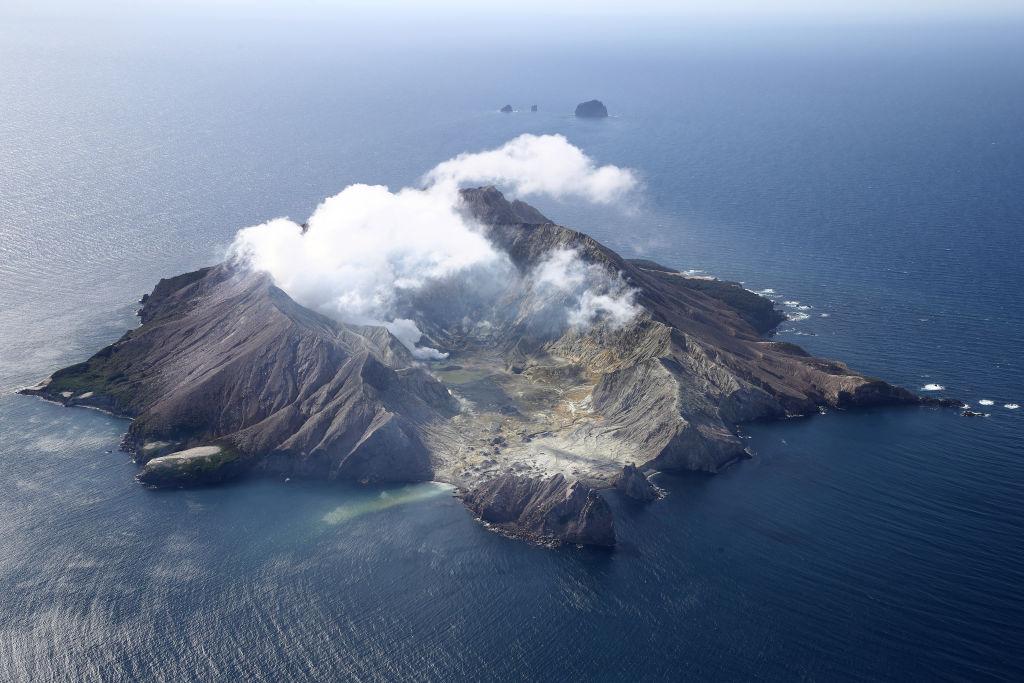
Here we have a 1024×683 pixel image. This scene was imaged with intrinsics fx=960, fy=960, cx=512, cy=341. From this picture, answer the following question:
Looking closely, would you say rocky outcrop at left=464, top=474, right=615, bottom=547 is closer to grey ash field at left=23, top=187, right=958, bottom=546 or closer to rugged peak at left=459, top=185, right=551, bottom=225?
grey ash field at left=23, top=187, right=958, bottom=546

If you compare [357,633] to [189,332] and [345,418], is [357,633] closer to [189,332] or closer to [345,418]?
[345,418]

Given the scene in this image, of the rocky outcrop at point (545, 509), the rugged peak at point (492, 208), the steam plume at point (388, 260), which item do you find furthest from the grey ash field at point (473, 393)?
the rugged peak at point (492, 208)

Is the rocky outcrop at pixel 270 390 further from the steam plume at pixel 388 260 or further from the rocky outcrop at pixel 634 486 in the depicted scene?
the rocky outcrop at pixel 634 486

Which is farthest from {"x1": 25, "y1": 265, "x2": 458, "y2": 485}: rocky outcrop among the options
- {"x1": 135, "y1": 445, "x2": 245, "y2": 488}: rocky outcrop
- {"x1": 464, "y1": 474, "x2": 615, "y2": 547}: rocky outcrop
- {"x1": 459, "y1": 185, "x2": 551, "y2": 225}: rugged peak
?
{"x1": 459, "y1": 185, "x2": 551, "y2": 225}: rugged peak

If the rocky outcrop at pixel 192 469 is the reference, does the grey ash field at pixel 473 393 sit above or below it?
above

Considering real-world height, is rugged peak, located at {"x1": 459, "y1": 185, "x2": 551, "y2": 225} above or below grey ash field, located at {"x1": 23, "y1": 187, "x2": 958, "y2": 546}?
above

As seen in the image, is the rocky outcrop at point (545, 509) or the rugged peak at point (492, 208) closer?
the rocky outcrop at point (545, 509)

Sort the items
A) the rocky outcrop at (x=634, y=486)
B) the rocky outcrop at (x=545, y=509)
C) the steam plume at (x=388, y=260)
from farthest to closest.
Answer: the steam plume at (x=388, y=260) → the rocky outcrop at (x=634, y=486) → the rocky outcrop at (x=545, y=509)

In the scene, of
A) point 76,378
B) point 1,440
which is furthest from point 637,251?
point 1,440
